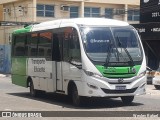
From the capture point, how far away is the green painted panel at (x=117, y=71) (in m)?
16.7

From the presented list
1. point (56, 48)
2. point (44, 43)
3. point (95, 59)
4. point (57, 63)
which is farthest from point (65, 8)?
point (95, 59)

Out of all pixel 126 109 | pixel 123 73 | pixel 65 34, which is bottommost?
pixel 126 109

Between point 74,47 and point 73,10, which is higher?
point 73,10

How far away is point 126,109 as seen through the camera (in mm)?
16312

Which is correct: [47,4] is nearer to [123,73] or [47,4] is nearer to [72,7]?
[72,7]

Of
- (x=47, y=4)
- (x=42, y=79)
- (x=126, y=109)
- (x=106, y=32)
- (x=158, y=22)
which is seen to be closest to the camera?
(x=126, y=109)

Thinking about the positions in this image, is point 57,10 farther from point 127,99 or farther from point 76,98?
point 76,98

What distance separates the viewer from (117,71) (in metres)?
16.8

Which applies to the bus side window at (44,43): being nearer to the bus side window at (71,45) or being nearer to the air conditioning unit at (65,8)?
the bus side window at (71,45)

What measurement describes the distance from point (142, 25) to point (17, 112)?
2411 centimetres

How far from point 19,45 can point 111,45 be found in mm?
7355

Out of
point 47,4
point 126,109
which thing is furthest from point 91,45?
point 47,4

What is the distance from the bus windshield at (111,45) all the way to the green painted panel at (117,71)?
0.25 m

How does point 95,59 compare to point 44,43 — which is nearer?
point 95,59
